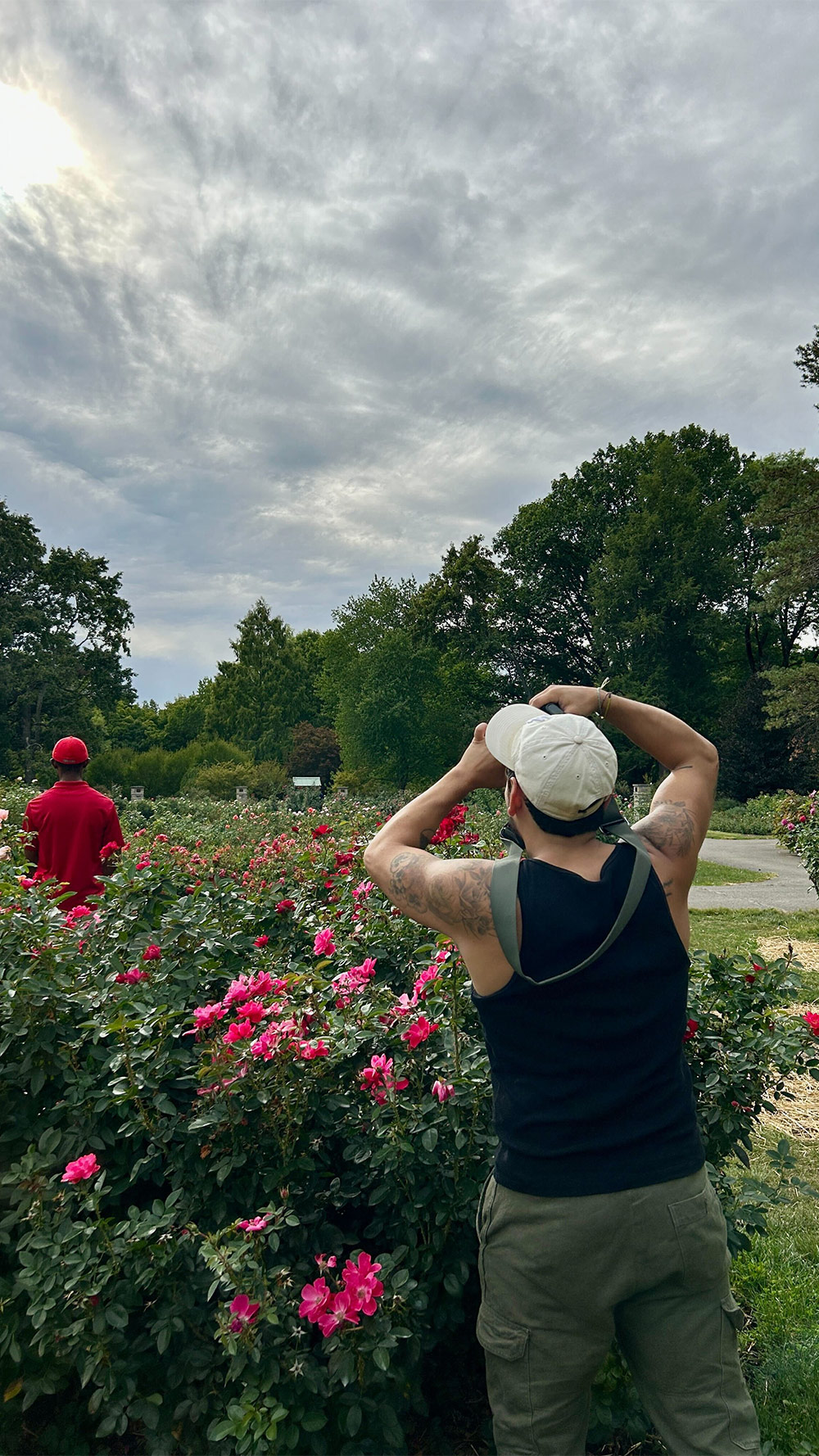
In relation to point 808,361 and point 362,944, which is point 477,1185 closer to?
point 362,944

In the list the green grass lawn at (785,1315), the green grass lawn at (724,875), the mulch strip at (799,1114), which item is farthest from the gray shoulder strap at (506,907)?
the green grass lawn at (724,875)

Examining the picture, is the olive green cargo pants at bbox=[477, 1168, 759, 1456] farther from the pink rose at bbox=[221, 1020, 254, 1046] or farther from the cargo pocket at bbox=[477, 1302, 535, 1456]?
the pink rose at bbox=[221, 1020, 254, 1046]

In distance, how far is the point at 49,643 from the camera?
37.2 m

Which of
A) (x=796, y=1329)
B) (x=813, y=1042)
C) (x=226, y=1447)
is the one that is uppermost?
(x=813, y=1042)

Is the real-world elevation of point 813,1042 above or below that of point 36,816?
below

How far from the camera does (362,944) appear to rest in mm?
3002

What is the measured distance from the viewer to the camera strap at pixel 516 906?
1396mm

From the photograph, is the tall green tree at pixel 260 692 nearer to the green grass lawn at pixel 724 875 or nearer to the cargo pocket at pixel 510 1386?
the green grass lawn at pixel 724 875

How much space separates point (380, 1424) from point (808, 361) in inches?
1115

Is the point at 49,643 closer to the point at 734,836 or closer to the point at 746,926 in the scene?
the point at 734,836

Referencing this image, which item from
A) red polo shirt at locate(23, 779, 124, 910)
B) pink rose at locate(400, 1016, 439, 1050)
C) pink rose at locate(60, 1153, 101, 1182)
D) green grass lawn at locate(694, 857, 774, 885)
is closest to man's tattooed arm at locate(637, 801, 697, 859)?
pink rose at locate(400, 1016, 439, 1050)

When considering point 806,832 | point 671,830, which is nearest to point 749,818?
point 806,832

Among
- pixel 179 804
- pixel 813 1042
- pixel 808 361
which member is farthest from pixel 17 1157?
pixel 808 361

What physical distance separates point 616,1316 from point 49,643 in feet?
129
